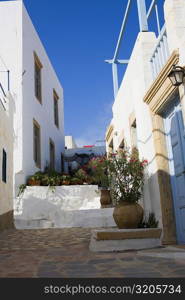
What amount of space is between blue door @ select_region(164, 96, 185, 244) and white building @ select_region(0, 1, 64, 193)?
5745 millimetres

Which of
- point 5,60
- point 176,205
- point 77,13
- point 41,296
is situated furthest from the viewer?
point 5,60

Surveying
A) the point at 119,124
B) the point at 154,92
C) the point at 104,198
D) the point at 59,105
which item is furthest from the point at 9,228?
the point at 59,105

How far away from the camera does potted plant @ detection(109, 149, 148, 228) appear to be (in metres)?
5.73

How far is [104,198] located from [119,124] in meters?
2.47

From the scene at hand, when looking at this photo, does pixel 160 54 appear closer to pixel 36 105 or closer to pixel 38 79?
pixel 36 105

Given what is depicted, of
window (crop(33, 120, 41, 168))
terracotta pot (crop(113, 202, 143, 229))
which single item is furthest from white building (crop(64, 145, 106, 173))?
terracotta pot (crop(113, 202, 143, 229))

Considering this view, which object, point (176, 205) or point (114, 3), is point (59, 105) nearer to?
point (114, 3)

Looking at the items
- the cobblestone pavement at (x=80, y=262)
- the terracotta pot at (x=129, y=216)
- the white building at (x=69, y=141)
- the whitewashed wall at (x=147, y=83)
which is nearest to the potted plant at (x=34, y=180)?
the whitewashed wall at (x=147, y=83)

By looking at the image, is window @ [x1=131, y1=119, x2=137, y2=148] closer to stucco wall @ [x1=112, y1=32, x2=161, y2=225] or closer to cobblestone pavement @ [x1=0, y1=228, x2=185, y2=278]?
Result: stucco wall @ [x1=112, y1=32, x2=161, y2=225]

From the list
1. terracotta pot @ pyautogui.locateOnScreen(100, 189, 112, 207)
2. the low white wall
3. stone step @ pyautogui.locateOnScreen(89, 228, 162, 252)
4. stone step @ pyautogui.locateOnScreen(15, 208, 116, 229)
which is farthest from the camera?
Result: terracotta pot @ pyautogui.locateOnScreen(100, 189, 112, 207)

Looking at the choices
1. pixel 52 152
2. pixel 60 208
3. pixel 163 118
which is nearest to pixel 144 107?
pixel 163 118

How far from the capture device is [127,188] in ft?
21.2

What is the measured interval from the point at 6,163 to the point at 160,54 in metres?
4.96

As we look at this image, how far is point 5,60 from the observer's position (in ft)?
37.8
